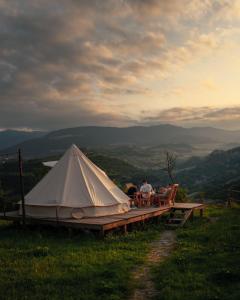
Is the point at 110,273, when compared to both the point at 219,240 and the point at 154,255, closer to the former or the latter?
the point at 154,255

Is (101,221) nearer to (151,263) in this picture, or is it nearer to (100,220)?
(100,220)

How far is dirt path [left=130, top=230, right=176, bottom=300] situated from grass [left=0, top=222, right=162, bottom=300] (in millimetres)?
254

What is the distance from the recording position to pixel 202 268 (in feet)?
34.5

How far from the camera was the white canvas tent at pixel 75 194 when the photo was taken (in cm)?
1725

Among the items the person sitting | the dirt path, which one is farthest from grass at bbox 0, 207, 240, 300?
the person sitting

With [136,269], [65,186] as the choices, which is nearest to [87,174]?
[65,186]

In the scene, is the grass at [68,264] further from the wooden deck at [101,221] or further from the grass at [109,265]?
the wooden deck at [101,221]

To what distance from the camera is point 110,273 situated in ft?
33.2

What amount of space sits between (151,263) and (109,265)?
1.39 metres

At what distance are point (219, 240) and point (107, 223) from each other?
14.8 ft

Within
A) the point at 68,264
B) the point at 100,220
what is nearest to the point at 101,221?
the point at 100,220

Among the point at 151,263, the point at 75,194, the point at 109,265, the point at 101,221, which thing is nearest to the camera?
the point at 109,265

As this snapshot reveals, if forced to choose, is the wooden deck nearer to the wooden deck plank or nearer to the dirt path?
the wooden deck plank

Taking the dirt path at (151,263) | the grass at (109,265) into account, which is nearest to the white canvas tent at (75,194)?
the grass at (109,265)
